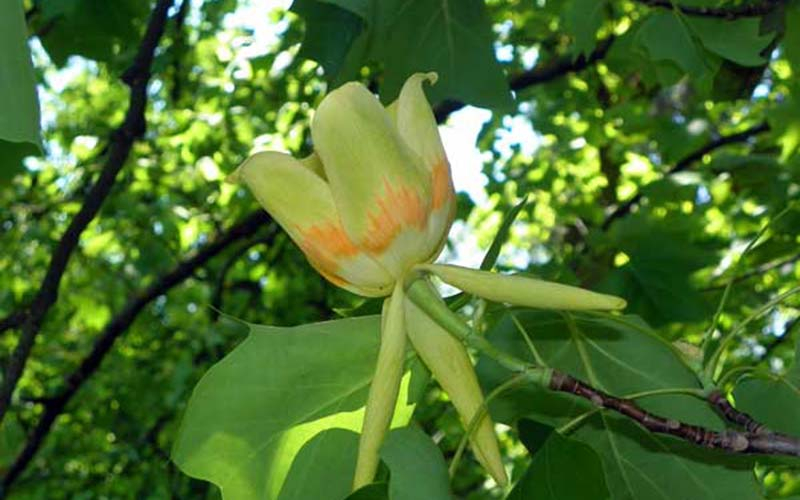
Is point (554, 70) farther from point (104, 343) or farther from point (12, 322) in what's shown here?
point (12, 322)

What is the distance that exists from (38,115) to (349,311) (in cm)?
47

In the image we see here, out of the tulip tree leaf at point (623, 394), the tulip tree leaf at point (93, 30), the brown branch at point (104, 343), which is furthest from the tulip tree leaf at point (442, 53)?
the brown branch at point (104, 343)

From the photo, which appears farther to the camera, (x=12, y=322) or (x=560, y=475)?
(x=12, y=322)

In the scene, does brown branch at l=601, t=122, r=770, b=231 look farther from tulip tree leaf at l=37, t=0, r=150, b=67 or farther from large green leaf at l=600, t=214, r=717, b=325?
tulip tree leaf at l=37, t=0, r=150, b=67

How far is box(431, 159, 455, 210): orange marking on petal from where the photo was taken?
1.13 meters

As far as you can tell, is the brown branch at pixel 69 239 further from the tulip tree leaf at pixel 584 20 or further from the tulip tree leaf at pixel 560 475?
the tulip tree leaf at pixel 560 475

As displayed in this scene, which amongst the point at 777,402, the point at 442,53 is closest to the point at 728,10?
the point at 442,53

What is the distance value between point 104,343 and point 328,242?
260 centimetres

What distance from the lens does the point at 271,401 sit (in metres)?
1.26

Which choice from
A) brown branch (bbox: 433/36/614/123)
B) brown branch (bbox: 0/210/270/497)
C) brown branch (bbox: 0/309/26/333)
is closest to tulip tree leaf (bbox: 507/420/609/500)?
brown branch (bbox: 0/309/26/333)

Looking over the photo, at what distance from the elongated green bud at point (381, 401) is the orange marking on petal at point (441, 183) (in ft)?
0.40

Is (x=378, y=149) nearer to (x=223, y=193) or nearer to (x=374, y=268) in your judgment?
(x=374, y=268)

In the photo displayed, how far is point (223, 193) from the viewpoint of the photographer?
5043 mm

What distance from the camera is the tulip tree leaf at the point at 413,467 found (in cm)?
106
